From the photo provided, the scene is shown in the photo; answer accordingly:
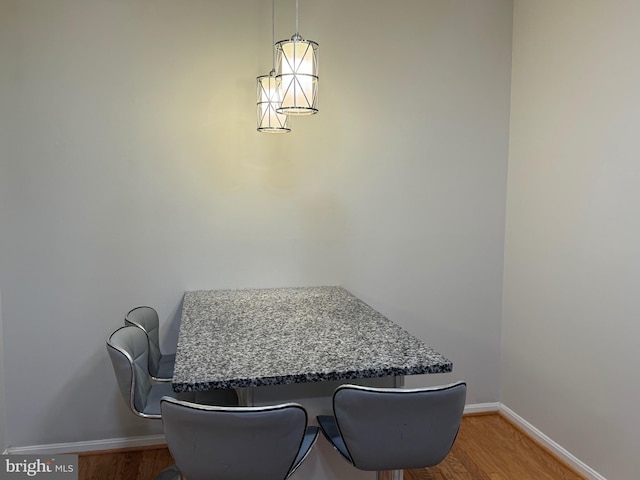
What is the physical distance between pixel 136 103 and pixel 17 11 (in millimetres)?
718

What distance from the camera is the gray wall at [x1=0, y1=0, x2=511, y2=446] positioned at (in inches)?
106

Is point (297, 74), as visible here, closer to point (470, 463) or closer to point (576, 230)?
point (576, 230)

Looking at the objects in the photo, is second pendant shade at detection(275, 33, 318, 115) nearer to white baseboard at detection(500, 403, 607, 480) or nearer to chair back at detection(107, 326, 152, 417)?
chair back at detection(107, 326, 152, 417)

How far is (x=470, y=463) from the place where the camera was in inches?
107

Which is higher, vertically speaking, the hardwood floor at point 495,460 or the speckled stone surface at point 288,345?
the speckled stone surface at point 288,345

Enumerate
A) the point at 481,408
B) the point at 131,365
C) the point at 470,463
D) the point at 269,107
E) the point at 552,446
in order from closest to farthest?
1. the point at 131,365
2. the point at 269,107
3. the point at 470,463
4. the point at 552,446
5. the point at 481,408

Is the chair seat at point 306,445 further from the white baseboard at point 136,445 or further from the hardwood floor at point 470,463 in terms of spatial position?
the white baseboard at point 136,445

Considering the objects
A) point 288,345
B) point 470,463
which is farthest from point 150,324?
point 470,463

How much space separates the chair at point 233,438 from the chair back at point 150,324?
0.99m

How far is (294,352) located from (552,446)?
6.27 feet

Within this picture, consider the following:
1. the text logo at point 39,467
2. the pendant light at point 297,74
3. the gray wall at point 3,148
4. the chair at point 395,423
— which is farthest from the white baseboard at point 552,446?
the gray wall at point 3,148

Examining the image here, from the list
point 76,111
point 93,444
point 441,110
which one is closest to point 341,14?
point 441,110

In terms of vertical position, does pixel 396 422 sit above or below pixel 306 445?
above

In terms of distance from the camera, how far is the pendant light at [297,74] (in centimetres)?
196
